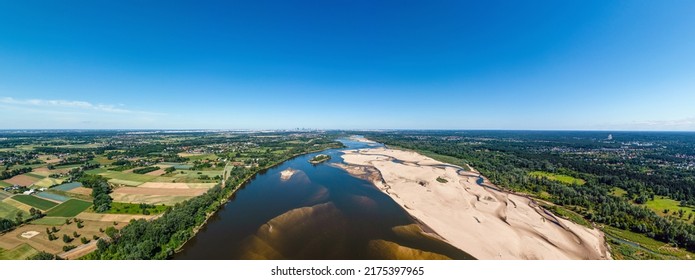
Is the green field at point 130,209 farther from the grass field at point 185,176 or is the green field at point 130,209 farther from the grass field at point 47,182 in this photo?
the grass field at point 47,182

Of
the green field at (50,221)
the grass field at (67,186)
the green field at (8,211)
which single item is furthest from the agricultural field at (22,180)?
the green field at (50,221)

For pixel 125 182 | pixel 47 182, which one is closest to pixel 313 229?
pixel 125 182

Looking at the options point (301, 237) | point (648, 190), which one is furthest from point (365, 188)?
point (648, 190)

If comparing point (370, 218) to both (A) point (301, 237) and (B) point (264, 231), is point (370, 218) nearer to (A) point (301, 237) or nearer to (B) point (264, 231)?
(A) point (301, 237)

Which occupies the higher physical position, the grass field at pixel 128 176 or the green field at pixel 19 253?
the grass field at pixel 128 176

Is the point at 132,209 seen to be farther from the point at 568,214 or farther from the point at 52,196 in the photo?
the point at 568,214
